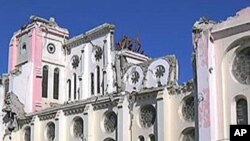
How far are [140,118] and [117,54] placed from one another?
8635mm

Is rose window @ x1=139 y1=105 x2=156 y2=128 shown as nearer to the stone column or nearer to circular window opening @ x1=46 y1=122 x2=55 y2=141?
the stone column

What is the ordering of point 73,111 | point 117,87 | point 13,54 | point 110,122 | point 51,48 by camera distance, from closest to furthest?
point 110,122 < point 117,87 < point 73,111 < point 51,48 < point 13,54

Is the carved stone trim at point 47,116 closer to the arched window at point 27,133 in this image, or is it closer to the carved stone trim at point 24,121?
the carved stone trim at point 24,121

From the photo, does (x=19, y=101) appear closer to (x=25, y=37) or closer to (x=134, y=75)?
(x=25, y=37)

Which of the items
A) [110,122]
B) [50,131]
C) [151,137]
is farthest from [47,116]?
[151,137]

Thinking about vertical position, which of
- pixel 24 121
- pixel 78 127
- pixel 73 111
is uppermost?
pixel 73 111

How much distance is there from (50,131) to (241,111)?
19702 mm

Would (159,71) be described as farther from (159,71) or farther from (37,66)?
(37,66)

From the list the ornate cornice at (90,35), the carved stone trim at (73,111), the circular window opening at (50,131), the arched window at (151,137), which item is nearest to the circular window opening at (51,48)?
the ornate cornice at (90,35)

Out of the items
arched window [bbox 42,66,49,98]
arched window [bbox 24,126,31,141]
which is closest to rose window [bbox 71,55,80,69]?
arched window [bbox 42,66,49,98]

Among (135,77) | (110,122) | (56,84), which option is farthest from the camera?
(56,84)

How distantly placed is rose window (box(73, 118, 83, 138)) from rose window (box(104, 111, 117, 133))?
110 inches

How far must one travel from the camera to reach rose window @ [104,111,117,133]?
3189 centimetres

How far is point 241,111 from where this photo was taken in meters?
23.2
